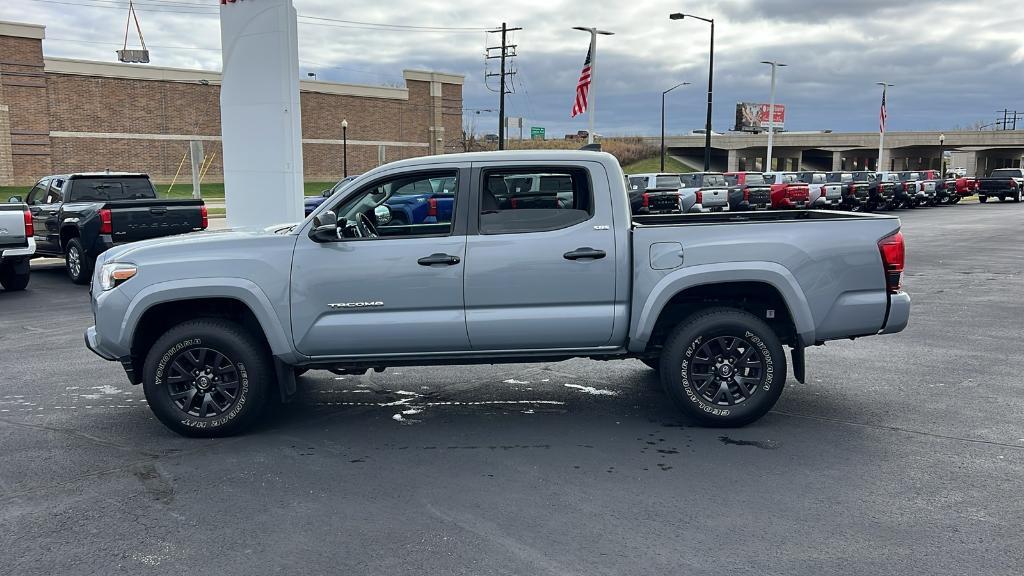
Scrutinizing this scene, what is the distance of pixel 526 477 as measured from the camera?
531 cm

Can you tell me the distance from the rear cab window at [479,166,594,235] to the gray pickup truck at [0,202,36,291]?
10.3m

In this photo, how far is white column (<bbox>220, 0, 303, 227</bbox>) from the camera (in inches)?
606

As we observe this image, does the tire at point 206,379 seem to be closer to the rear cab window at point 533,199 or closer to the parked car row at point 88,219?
the rear cab window at point 533,199

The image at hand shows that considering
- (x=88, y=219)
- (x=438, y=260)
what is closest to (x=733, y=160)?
(x=88, y=219)

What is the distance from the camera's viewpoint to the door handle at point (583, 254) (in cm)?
599

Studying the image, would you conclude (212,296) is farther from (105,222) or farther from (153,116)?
(153,116)

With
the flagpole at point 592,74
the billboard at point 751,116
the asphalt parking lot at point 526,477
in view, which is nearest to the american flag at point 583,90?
the flagpole at point 592,74

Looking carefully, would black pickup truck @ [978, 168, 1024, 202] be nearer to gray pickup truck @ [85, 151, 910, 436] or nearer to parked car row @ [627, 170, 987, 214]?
parked car row @ [627, 170, 987, 214]

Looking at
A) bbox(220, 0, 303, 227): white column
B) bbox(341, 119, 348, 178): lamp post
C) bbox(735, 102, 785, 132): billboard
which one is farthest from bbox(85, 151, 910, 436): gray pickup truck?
bbox(735, 102, 785, 132): billboard

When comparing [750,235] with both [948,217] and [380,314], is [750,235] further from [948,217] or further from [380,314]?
[948,217]

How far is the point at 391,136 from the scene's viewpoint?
68312 mm

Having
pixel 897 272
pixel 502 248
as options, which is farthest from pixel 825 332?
pixel 502 248

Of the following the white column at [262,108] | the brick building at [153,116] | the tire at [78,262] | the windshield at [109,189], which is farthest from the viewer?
the brick building at [153,116]

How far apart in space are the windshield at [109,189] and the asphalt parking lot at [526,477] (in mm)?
8664
